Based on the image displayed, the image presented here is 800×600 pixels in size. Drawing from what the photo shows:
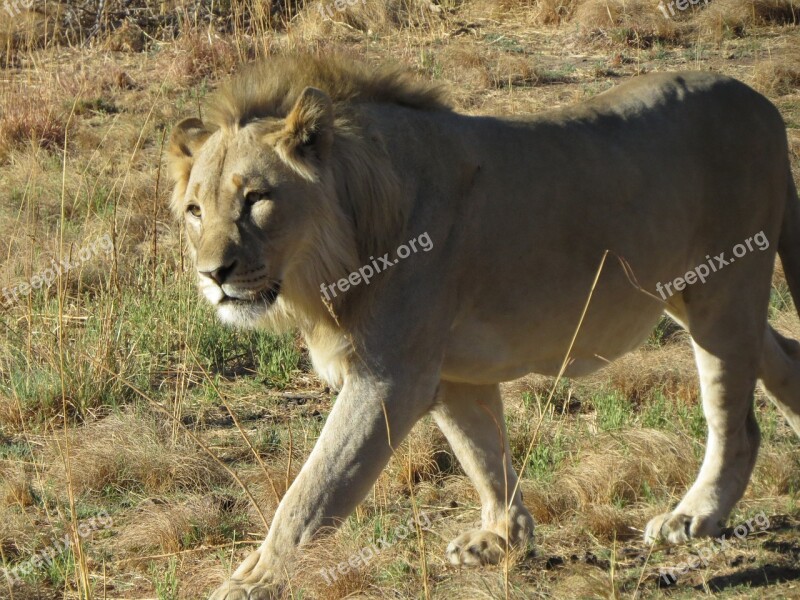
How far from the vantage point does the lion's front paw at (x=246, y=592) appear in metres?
3.60

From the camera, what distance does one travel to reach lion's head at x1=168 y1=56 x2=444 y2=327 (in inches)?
146

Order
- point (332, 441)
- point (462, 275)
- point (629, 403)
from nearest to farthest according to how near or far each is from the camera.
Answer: point (332, 441) < point (462, 275) < point (629, 403)

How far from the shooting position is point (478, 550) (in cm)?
445

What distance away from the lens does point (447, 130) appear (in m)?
4.16

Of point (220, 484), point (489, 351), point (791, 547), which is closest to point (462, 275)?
point (489, 351)

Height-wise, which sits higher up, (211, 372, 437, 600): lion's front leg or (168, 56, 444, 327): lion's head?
(168, 56, 444, 327): lion's head

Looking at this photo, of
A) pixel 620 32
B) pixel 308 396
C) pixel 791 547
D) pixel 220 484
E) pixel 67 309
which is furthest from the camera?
pixel 620 32

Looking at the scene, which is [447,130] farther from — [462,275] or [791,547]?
[791,547]

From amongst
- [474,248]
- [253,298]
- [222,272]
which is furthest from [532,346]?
[222,272]

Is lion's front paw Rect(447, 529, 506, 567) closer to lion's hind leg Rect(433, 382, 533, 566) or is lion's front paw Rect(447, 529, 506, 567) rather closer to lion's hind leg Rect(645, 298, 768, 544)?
lion's hind leg Rect(433, 382, 533, 566)

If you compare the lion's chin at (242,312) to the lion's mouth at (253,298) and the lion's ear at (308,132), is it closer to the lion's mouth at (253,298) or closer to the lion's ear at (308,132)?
the lion's mouth at (253,298)

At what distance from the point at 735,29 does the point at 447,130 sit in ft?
26.4

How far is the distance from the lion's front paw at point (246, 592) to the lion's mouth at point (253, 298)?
903 mm

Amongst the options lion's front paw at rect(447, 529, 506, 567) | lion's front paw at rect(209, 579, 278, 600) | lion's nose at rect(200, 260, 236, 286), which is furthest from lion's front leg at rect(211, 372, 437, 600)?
lion's front paw at rect(447, 529, 506, 567)
